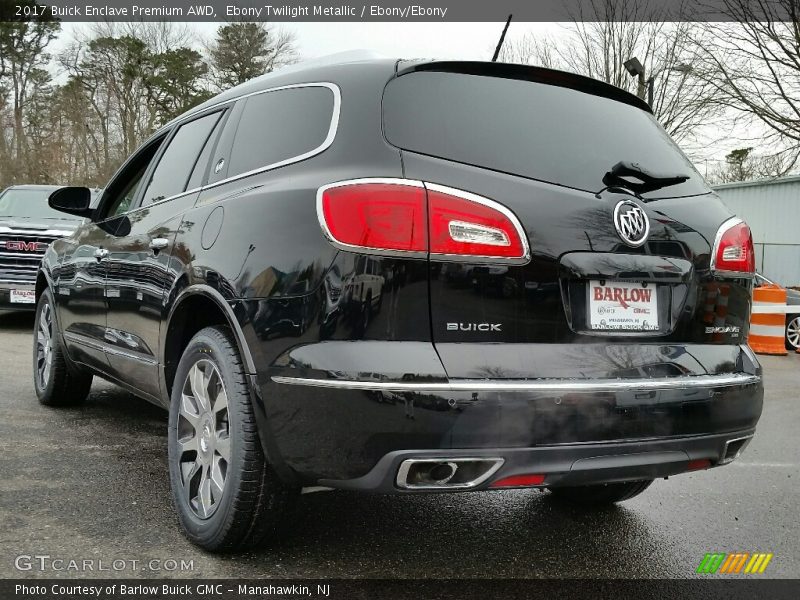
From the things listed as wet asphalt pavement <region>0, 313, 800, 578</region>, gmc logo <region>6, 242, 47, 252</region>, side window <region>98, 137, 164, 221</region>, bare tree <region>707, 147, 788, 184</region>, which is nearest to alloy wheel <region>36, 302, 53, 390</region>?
wet asphalt pavement <region>0, 313, 800, 578</region>

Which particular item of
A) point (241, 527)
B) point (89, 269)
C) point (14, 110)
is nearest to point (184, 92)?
point (14, 110)

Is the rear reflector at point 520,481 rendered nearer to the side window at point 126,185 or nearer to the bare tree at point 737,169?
the side window at point 126,185

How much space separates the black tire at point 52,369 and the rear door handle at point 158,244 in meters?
1.77

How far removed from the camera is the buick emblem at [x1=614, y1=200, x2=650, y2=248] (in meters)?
2.53

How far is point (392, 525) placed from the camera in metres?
3.28

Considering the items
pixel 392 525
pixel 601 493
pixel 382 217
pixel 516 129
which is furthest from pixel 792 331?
pixel 382 217

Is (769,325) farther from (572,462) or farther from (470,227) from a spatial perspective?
(470,227)

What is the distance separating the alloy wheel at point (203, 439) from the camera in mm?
2818

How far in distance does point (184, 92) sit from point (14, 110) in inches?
284

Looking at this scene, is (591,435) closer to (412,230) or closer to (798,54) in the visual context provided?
(412,230)

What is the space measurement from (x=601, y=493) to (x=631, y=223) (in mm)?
1524

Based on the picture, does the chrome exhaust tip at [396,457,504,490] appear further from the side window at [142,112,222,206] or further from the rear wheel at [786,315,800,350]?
the rear wheel at [786,315,800,350]

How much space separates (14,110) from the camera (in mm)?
34625

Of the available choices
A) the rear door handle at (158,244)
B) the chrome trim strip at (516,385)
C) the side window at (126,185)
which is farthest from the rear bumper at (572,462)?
the side window at (126,185)
